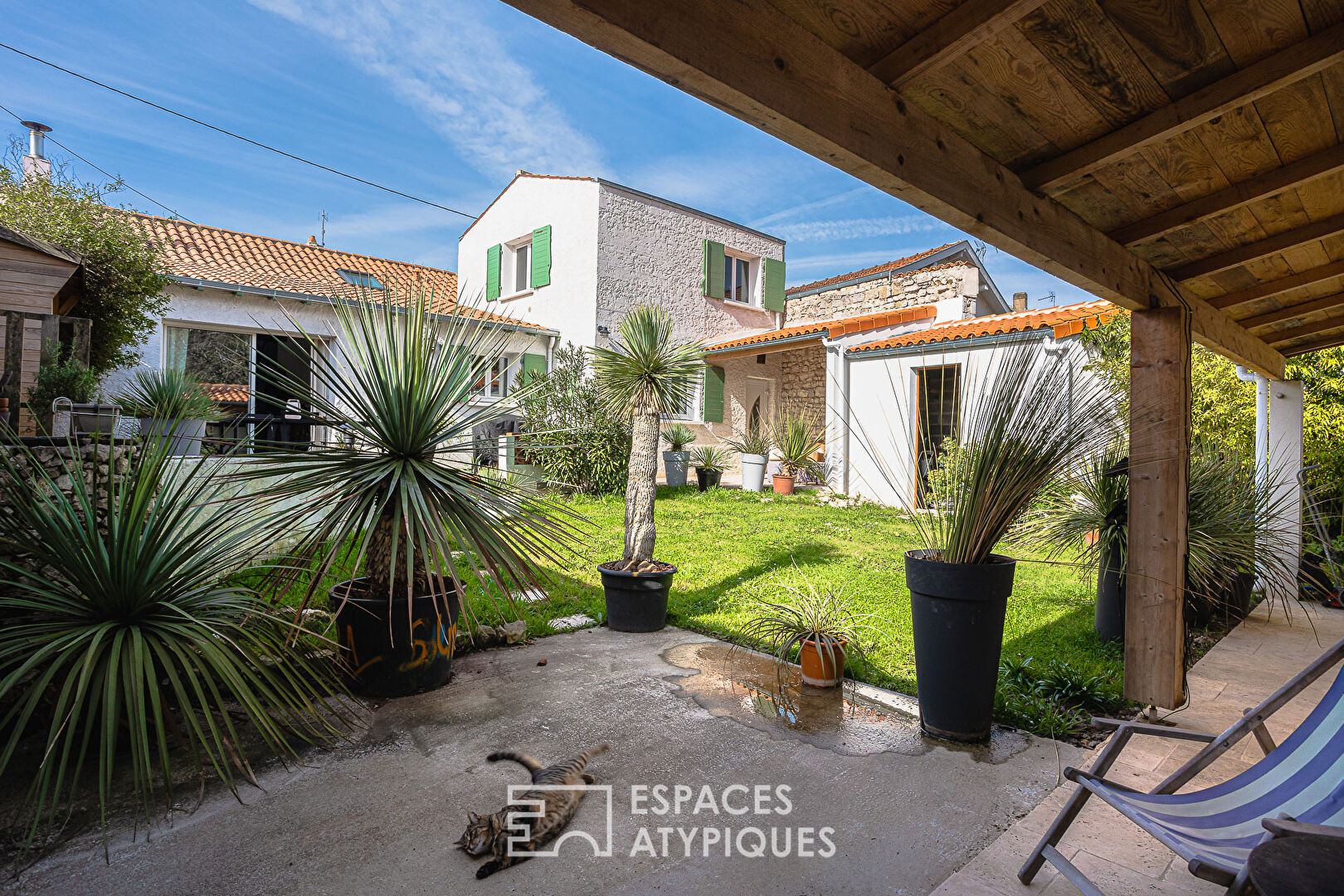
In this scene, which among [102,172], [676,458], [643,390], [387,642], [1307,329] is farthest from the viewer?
[676,458]

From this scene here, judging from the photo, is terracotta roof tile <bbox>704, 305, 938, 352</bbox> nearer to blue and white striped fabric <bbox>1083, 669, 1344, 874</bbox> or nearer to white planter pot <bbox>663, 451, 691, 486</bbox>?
white planter pot <bbox>663, 451, 691, 486</bbox>

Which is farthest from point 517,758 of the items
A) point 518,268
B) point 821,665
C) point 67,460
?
point 518,268

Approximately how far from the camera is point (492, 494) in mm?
3332

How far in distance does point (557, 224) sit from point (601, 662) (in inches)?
427

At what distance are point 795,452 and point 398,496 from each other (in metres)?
8.97

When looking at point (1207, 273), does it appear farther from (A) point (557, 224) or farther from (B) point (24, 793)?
(A) point (557, 224)

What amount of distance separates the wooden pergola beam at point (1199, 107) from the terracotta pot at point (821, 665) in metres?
2.36

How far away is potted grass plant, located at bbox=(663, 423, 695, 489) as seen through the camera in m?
11.2

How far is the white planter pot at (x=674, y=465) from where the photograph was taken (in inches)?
440

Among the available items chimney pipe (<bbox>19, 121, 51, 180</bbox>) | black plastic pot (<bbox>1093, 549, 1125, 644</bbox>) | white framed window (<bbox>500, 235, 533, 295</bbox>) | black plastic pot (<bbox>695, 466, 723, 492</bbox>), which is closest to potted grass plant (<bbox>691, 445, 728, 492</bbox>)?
black plastic pot (<bbox>695, 466, 723, 492</bbox>)

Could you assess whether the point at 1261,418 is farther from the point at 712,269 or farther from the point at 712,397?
the point at 712,269

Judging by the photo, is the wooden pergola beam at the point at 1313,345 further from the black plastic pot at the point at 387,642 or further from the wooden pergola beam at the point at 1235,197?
the black plastic pot at the point at 387,642

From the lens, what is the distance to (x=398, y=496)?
123 inches

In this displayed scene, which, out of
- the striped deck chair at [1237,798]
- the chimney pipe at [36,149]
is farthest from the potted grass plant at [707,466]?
the chimney pipe at [36,149]
